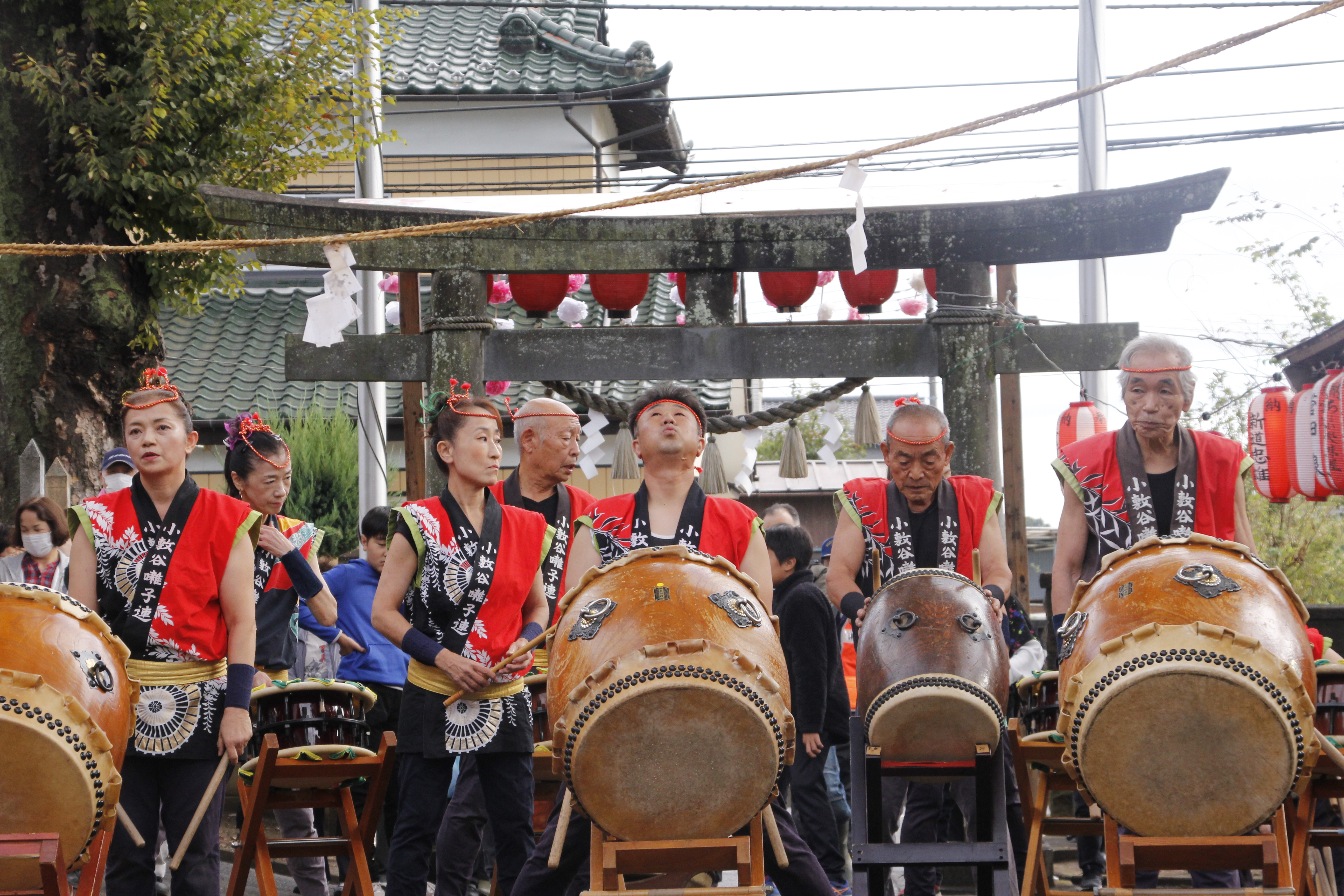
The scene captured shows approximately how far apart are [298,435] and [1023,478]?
6575mm

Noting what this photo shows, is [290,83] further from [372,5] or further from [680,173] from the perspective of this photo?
[680,173]

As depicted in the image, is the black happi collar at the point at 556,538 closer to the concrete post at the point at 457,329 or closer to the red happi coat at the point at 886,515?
the concrete post at the point at 457,329

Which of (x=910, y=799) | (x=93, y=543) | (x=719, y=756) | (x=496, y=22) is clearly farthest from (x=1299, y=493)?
(x=496, y=22)

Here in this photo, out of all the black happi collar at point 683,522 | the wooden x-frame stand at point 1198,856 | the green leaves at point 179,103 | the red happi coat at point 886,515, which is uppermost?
the green leaves at point 179,103

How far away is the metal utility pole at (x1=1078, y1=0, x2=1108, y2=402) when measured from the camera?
345 inches

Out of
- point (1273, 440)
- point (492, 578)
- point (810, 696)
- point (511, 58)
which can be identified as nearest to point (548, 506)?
point (492, 578)

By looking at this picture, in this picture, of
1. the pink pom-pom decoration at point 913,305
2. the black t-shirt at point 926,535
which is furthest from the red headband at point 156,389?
the pink pom-pom decoration at point 913,305

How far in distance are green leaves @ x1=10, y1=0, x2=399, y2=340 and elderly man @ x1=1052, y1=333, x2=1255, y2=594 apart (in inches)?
209

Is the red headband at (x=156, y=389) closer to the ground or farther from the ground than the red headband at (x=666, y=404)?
farther from the ground

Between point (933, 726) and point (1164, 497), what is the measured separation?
1.29 metres

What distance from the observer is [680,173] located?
1424cm

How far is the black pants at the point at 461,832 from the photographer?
4141 millimetres

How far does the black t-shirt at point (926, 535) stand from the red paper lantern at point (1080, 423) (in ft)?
11.9

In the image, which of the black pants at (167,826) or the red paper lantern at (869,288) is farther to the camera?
the red paper lantern at (869,288)
